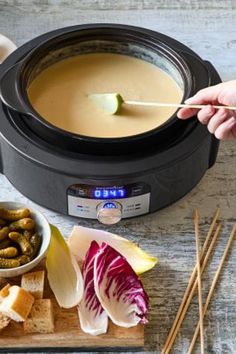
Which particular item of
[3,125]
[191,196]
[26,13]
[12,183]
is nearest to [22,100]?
[3,125]

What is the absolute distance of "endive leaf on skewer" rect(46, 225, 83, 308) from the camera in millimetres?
1257

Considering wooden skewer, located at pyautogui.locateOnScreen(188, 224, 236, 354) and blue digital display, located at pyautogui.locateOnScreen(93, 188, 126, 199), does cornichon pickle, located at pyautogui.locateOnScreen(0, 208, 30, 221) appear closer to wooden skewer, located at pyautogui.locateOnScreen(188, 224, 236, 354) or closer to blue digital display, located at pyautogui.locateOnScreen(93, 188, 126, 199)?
blue digital display, located at pyautogui.locateOnScreen(93, 188, 126, 199)

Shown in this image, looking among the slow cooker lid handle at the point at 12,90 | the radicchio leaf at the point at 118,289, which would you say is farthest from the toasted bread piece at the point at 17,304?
the slow cooker lid handle at the point at 12,90

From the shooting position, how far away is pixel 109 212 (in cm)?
138

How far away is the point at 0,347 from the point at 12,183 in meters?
0.34

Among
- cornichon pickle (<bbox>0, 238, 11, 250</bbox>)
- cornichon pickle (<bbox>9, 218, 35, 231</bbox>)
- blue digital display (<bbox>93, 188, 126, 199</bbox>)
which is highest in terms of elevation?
blue digital display (<bbox>93, 188, 126, 199</bbox>)

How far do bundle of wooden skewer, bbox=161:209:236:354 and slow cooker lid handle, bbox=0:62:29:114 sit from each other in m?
0.37

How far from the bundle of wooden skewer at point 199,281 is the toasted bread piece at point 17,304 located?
0.74 ft

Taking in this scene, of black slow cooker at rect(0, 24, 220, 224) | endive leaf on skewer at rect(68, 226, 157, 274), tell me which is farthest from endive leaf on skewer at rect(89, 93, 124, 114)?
endive leaf on skewer at rect(68, 226, 157, 274)

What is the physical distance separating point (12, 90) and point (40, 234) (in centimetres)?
28

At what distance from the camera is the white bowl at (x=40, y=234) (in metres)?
1.25

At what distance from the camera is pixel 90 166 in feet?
4.29

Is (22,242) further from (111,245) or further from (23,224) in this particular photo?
(111,245)

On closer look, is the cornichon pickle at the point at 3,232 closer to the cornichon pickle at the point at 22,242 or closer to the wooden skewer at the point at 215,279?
the cornichon pickle at the point at 22,242
